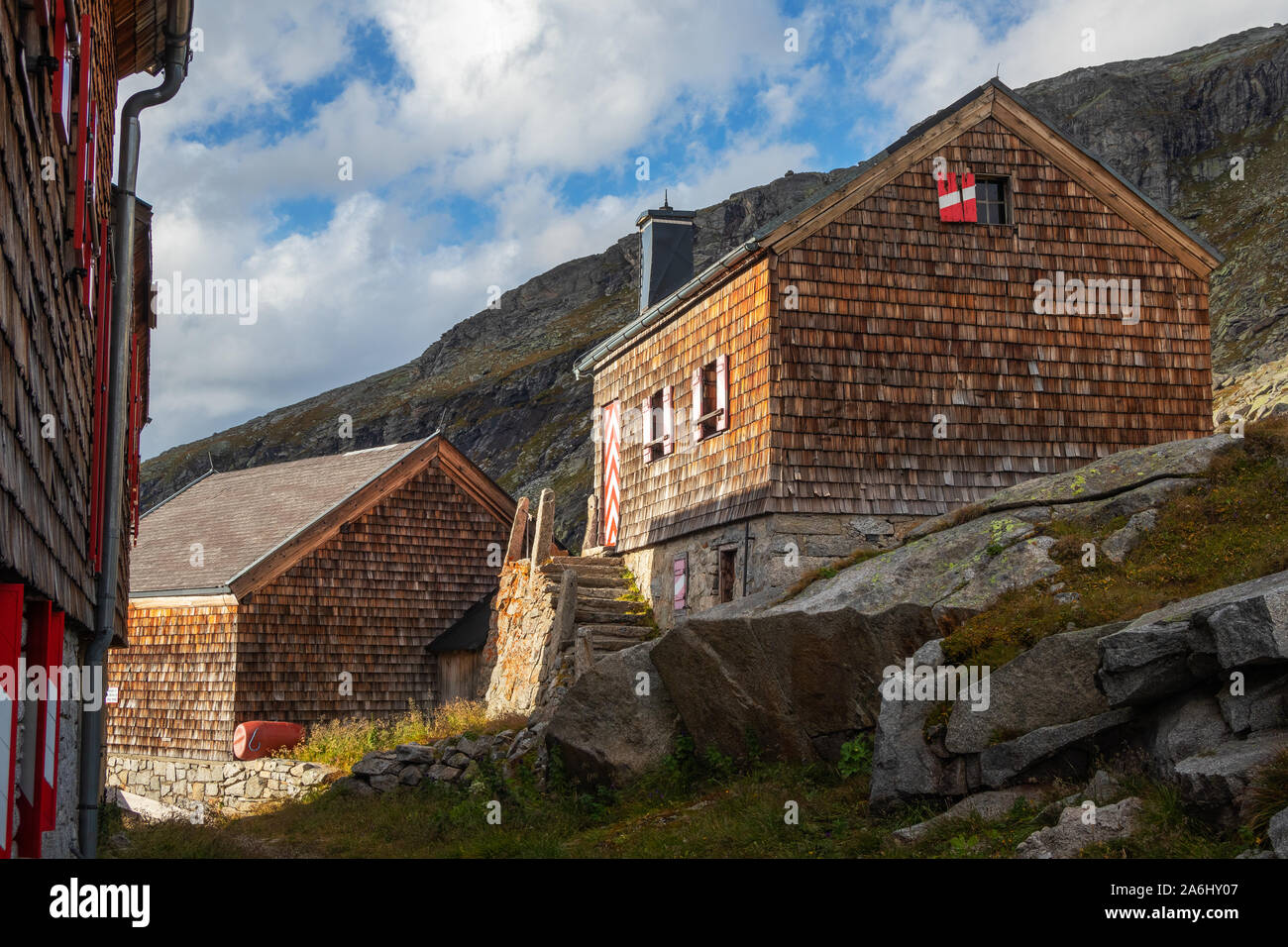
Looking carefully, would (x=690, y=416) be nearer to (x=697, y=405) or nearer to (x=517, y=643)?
(x=697, y=405)

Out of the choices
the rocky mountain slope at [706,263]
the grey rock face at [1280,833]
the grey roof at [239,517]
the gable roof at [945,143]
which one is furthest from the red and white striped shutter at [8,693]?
the rocky mountain slope at [706,263]

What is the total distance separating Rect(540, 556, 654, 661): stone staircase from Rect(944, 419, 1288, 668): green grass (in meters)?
8.97

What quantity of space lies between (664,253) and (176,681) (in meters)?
12.3

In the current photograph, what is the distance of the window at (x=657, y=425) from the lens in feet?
67.8

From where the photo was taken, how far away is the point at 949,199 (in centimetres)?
1830

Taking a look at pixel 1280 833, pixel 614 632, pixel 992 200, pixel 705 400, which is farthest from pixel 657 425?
pixel 1280 833

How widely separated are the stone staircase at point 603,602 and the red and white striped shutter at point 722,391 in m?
3.48

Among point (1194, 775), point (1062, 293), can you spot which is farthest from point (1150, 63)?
point (1194, 775)

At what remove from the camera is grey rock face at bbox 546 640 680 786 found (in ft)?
42.8

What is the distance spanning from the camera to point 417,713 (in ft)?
72.5

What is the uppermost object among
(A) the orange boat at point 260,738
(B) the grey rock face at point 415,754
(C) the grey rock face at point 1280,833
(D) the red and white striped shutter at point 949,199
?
(D) the red and white striped shutter at point 949,199

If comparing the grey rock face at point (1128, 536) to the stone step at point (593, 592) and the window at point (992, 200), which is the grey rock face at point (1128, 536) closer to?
the window at point (992, 200)

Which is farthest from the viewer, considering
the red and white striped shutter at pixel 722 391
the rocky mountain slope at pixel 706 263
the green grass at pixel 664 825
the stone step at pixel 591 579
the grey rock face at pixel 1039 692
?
the rocky mountain slope at pixel 706 263

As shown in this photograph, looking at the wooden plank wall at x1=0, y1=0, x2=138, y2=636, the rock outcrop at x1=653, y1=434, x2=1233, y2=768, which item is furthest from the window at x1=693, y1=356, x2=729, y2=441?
the wooden plank wall at x1=0, y1=0, x2=138, y2=636
